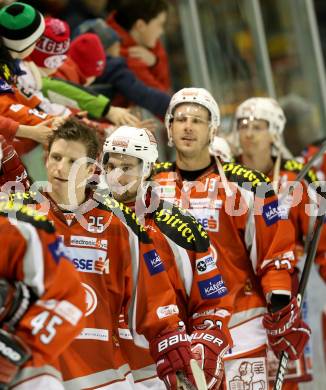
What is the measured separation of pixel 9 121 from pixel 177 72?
321 cm

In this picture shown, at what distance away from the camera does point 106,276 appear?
3.57 meters

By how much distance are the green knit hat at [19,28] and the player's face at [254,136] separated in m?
1.24

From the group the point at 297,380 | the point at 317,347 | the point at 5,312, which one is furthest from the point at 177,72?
the point at 5,312

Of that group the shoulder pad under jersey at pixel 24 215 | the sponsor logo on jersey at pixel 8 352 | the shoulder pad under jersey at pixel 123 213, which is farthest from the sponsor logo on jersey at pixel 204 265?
the sponsor logo on jersey at pixel 8 352

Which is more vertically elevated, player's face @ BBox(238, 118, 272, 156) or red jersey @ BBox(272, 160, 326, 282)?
player's face @ BBox(238, 118, 272, 156)

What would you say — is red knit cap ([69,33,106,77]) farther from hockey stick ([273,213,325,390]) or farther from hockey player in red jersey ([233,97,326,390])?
hockey stick ([273,213,325,390])

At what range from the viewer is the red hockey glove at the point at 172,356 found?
3.54m

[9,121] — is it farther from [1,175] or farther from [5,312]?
[5,312]

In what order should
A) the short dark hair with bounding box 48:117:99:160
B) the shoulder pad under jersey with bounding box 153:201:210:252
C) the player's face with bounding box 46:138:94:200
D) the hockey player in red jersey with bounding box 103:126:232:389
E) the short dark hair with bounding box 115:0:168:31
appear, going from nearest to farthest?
1. the player's face with bounding box 46:138:94:200
2. the short dark hair with bounding box 48:117:99:160
3. the hockey player in red jersey with bounding box 103:126:232:389
4. the shoulder pad under jersey with bounding box 153:201:210:252
5. the short dark hair with bounding box 115:0:168:31

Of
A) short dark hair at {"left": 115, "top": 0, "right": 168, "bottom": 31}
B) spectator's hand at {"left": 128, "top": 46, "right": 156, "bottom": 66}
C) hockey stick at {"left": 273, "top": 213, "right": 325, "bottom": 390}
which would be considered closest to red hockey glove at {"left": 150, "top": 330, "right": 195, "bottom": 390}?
hockey stick at {"left": 273, "top": 213, "right": 325, "bottom": 390}

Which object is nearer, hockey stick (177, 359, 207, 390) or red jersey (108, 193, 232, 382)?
hockey stick (177, 359, 207, 390)

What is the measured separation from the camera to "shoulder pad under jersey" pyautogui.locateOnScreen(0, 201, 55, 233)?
9.85ft

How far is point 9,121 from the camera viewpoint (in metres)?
4.04

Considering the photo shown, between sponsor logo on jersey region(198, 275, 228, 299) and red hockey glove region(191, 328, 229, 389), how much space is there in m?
0.13
